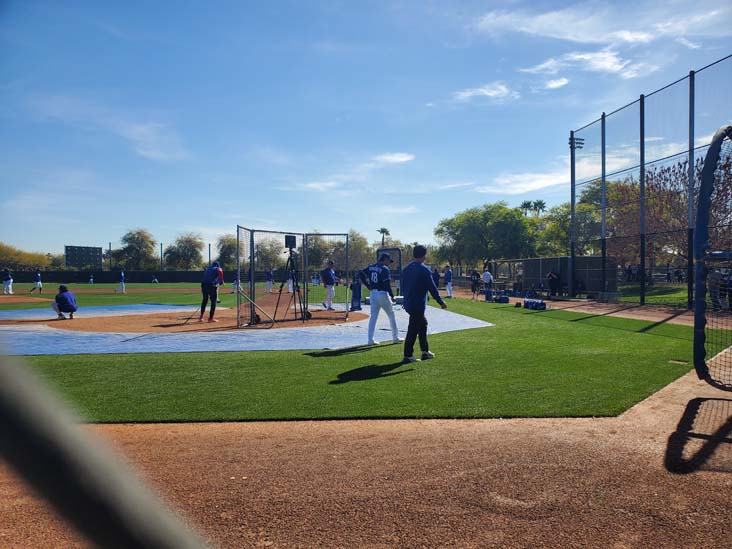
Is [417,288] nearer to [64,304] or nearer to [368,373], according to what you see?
[368,373]

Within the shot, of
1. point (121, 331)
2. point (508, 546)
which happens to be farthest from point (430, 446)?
point (121, 331)

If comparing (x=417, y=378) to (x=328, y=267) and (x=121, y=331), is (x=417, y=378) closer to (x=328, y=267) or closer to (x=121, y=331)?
(x=121, y=331)

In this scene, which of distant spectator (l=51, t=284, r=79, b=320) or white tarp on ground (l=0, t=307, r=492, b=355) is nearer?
white tarp on ground (l=0, t=307, r=492, b=355)

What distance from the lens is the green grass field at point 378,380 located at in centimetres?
608

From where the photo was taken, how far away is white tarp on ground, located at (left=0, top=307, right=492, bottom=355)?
10828 millimetres

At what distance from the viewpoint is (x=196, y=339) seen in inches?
486

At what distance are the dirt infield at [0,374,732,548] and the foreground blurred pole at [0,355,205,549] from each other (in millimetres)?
1359

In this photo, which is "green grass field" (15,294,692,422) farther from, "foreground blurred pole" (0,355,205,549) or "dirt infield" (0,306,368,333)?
"dirt infield" (0,306,368,333)

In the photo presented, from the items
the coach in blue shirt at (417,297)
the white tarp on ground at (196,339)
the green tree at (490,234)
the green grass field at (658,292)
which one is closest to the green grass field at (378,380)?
the coach in blue shirt at (417,297)

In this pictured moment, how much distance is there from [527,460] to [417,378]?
10.8ft

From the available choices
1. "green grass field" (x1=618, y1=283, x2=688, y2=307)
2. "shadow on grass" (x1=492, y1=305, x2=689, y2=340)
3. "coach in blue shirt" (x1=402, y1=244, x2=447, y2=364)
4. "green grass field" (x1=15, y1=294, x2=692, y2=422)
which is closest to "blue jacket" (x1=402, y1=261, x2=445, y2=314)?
"coach in blue shirt" (x1=402, y1=244, x2=447, y2=364)

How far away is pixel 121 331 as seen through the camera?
1402 centimetres

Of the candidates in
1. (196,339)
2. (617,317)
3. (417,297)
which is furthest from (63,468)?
(617,317)

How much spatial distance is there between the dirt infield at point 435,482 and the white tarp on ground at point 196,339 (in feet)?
18.3
